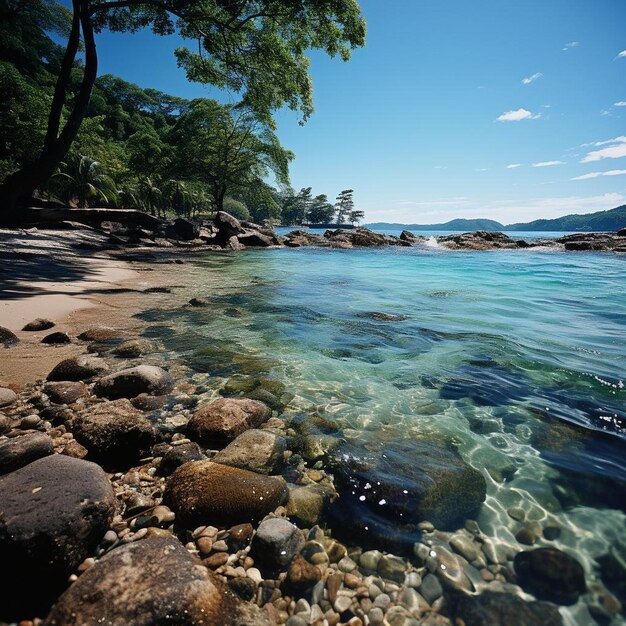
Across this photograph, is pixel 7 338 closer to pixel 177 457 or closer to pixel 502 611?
pixel 177 457

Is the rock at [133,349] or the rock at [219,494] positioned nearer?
the rock at [219,494]

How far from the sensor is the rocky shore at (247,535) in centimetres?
147

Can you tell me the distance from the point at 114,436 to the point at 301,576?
5.51 feet

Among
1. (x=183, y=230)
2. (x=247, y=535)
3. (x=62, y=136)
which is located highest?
(x=62, y=136)

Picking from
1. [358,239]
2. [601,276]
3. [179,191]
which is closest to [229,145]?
[358,239]

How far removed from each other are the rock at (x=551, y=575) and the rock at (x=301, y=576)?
1032 millimetres

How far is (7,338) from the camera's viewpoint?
169 inches

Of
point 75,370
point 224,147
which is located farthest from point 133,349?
point 224,147

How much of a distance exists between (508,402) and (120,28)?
1851cm

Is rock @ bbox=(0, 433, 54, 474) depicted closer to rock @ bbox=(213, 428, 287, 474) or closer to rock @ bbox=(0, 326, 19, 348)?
rock @ bbox=(213, 428, 287, 474)

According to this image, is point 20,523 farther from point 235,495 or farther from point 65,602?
point 235,495

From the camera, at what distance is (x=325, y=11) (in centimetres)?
1238

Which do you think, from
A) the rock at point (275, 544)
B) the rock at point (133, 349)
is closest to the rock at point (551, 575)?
the rock at point (275, 544)

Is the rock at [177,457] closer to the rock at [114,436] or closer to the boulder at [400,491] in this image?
the rock at [114,436]
